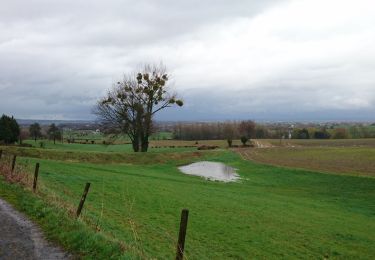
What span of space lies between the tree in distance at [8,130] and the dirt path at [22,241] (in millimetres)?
70760

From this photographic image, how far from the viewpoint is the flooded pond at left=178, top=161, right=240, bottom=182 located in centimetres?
4678

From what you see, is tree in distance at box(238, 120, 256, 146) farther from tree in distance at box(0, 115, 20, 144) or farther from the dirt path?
the dirt path

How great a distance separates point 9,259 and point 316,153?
6555 cm

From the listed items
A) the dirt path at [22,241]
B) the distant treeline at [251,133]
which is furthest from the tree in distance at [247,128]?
the dirt path at [22,241]

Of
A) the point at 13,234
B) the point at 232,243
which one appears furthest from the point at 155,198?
the point at 13,234

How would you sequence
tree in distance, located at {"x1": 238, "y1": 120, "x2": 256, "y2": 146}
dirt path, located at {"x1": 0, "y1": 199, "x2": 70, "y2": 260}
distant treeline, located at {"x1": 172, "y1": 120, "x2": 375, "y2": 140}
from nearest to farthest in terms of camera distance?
dirt path, located at {"x1": 0, "y1": 199, "x2": 70, "y2": 260}, tree in distance, located at {"x1": 238, "y1": 120, "x2": 256, "y2": 146}, distant treeline, located at {"x1": 172, "y1": 120, "x2": 375, "y2": 140}

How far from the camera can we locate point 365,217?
28609mm

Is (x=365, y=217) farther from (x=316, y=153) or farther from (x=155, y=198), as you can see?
(x=316, y=153)

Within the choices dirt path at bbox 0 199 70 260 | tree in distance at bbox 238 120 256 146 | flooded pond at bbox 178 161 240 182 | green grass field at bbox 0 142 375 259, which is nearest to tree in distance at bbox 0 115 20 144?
flooded pond at bbox 178 161 240 182

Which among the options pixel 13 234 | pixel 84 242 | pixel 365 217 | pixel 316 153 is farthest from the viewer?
pixel 316 153

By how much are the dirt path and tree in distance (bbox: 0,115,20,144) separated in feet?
232

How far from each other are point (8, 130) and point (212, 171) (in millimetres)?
45330

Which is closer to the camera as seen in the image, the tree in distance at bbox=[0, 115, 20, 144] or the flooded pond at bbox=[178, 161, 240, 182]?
the flooded pond at bbox=[178, 161, 240, 182]

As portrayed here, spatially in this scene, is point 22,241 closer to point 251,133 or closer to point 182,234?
point 182,234
